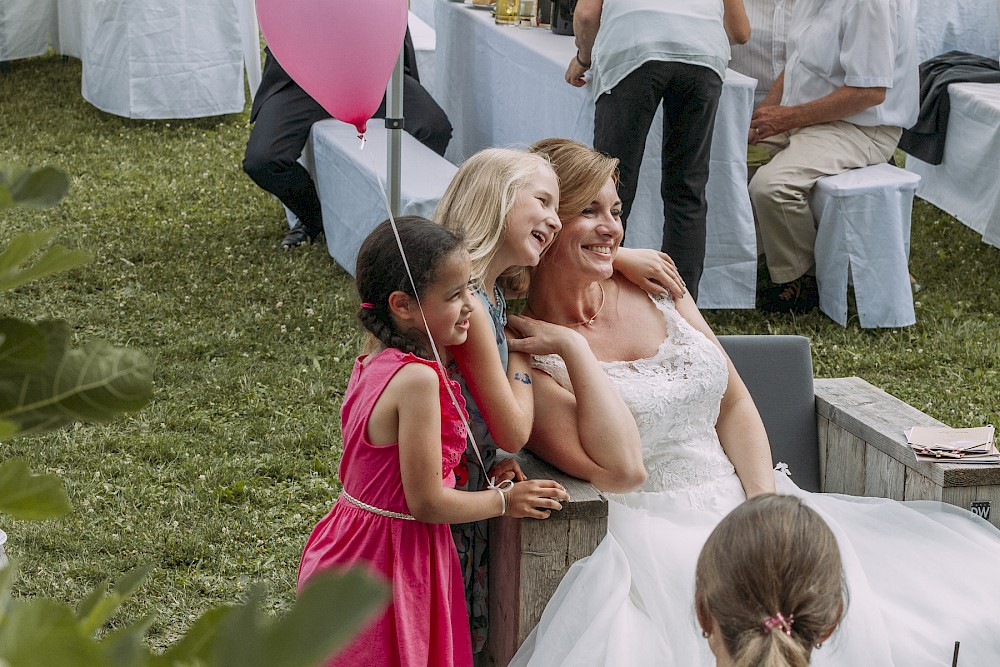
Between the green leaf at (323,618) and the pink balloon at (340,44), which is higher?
the green leaf at (323,618)

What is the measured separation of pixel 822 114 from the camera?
4625mm

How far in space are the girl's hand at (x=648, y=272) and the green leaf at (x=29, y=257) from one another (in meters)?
2.11

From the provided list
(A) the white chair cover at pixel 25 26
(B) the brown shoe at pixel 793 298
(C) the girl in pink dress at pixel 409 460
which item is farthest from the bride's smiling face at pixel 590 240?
(A) the white chair cover at pixel 25 26

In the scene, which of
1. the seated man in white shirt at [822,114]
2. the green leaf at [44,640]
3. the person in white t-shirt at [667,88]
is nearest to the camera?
the green leaf at [44,640]

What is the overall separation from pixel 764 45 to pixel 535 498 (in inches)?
147

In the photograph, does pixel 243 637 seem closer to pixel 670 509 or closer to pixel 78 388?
pixel 78 388

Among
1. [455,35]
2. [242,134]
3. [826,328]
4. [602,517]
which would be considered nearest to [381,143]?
[455,35]

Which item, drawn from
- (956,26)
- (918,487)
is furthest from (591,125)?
(956,26)

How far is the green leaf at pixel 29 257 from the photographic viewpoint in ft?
A: 0.73

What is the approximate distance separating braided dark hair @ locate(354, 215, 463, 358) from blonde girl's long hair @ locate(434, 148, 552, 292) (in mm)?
131

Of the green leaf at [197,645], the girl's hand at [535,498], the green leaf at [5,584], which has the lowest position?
the girl's hand at [535,498]

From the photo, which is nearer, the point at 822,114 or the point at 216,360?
the point at 216,360

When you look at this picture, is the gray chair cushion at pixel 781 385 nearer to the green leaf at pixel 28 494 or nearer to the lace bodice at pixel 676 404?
the lace bodice at pixel 676 404

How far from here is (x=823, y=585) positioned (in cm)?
145
